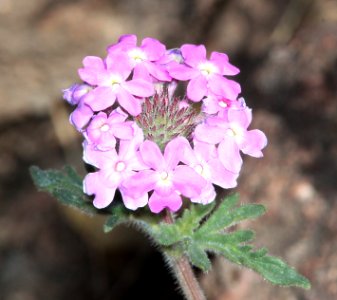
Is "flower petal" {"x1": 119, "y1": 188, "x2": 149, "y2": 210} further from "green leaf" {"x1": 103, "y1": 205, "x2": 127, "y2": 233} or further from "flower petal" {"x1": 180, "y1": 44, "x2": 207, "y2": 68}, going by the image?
"flower petal" {"x1": 180, "y1": 44, "x2": 207, "y2": 68}

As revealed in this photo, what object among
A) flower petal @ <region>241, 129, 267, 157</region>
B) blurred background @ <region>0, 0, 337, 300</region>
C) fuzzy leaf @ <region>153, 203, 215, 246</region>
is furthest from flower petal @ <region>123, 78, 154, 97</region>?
blurred background @ <region>0, 0, 337, 300</region>

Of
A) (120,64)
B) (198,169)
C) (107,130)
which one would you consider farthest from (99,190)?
(120,64)

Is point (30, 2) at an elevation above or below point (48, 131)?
above

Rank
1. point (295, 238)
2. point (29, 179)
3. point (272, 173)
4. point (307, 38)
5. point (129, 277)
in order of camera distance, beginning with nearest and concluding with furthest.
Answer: point (295, 238) → point (272, 173) → point (307, 38) → point (129, 277) → point (29, 179)

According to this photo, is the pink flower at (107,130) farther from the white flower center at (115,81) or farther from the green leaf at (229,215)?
the green leaf at (229,215)

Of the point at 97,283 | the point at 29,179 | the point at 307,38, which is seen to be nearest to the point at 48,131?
the point at 29,179

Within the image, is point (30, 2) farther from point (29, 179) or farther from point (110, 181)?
point (110, 181)
